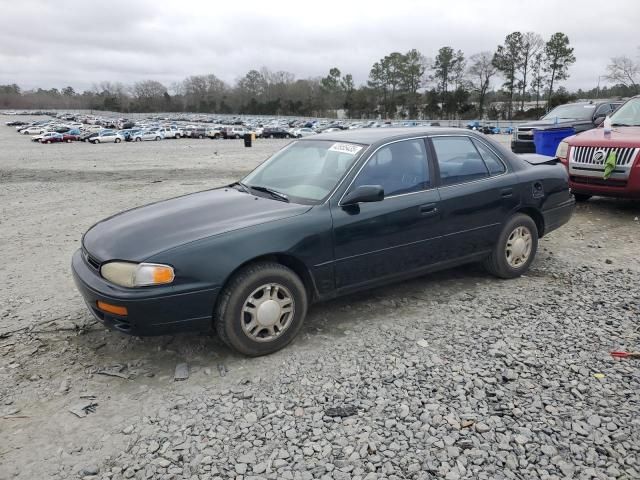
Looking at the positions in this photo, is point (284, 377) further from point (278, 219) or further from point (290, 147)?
point (290, 147)

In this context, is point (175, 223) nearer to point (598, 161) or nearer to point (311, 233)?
point (311, 233)

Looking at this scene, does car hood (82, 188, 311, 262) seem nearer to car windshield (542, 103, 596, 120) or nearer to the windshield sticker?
the windshield sticker

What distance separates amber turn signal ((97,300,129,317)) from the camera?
3178 millimetres

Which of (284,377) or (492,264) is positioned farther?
(492,264)

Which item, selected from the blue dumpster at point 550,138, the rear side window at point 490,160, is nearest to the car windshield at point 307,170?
the rear side window at point 490,160

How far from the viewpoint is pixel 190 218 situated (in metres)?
3.74

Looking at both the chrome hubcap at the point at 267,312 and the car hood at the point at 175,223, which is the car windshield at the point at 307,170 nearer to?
the car hood at the point at 175,223

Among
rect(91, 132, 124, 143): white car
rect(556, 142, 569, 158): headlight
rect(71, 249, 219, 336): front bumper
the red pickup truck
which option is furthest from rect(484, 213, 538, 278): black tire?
rect(91, 132, 124, 143): white car

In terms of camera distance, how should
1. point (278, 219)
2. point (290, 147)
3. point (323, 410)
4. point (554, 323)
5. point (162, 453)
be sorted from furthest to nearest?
point (290, 147)
point (554, 323)
point (278, 219)
point (323, 410)
point (162, 453)

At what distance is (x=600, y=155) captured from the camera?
7523 mm

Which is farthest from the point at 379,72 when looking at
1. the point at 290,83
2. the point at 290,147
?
the point at 290,147

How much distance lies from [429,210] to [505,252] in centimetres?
118

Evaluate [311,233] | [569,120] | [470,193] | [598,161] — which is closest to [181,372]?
[311,233]

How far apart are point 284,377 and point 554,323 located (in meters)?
2.29
